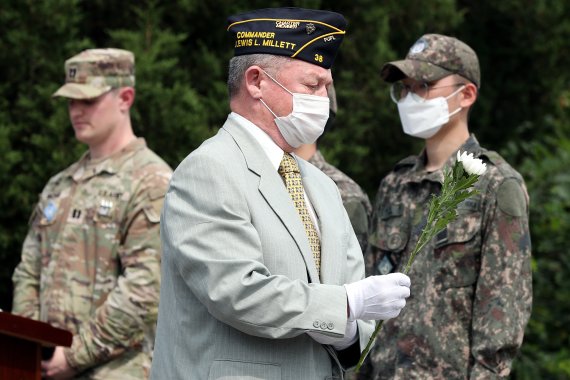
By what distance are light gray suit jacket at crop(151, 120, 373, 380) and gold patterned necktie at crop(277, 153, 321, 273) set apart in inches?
1.1

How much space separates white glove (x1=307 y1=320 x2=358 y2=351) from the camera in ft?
12.0

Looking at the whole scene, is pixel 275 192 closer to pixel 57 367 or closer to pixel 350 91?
pixel 57 367

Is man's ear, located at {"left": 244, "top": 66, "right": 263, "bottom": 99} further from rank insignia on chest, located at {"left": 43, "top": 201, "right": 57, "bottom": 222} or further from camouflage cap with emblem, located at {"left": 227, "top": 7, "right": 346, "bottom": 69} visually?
rank insignia on chest, located at {"left": 43, "top": 201, "right": 57, "bottom": 222}

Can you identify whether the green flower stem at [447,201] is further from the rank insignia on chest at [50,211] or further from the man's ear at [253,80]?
the rank insignia on chest at [50,211]

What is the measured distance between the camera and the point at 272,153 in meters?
3.98

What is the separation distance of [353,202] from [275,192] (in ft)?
6.24

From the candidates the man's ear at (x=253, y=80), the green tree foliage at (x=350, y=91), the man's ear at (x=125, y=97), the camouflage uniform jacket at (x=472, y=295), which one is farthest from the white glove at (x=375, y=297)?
the green tree foliage at (x=350, y=91)

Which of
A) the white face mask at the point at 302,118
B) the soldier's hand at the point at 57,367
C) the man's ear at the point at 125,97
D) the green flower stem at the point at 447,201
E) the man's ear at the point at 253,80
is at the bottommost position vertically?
the soldier's hand at the point at 57,367

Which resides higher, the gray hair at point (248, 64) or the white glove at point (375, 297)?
the gray hair at point (248, 64)

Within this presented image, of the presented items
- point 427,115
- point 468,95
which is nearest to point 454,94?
point 468,95

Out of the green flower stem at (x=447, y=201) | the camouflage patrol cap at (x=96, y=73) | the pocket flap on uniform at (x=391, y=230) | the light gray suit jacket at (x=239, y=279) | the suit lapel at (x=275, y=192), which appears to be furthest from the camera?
the camouflage patrol cap at (x=96, y=73)

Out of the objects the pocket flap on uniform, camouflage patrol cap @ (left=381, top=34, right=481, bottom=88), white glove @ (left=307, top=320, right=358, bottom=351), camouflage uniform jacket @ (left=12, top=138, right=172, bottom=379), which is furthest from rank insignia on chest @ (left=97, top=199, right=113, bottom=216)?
white glove @ (left=307, top=320, right=358, bottom=351)

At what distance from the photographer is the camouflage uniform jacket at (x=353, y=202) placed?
5.67 meters

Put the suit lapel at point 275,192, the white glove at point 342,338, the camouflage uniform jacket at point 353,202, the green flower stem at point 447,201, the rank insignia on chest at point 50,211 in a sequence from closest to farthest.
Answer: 1. the white glove at point 342,338
2. the suit lapel at point 275,192
3. the green flower stem at point 447,201
4. the camouflage uniform jacket at point 353,202
5. the rank insignia on chest at point 50,211
